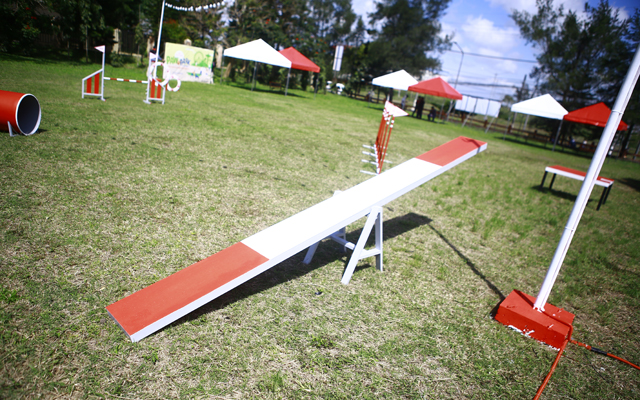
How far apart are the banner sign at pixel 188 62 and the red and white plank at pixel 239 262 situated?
55.1 feet

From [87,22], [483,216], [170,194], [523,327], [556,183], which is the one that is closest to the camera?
[523,327]

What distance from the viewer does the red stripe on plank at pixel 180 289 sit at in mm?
2146

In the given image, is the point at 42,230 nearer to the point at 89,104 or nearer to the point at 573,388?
the point at 573,388

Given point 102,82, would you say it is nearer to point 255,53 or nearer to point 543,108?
point 255,53

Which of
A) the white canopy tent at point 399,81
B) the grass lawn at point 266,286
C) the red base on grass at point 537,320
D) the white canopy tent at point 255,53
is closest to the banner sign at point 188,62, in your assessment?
the white canopy tent at point 255,53

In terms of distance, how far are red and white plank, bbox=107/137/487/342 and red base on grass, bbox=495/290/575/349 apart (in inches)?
53.2

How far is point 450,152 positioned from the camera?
4105 millimetres

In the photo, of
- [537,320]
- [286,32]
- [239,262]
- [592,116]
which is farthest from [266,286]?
[286,32]

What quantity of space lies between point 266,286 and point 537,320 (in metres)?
2.22

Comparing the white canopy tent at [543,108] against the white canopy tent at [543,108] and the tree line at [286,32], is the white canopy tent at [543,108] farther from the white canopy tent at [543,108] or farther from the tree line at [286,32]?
the tree line at [286,32]

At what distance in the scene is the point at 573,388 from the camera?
2393 mm

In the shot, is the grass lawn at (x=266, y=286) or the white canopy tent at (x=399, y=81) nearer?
the grass lawn at (x=266, y=286)

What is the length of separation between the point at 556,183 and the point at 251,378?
1022cm

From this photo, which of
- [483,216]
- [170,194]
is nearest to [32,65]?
[170,194]
